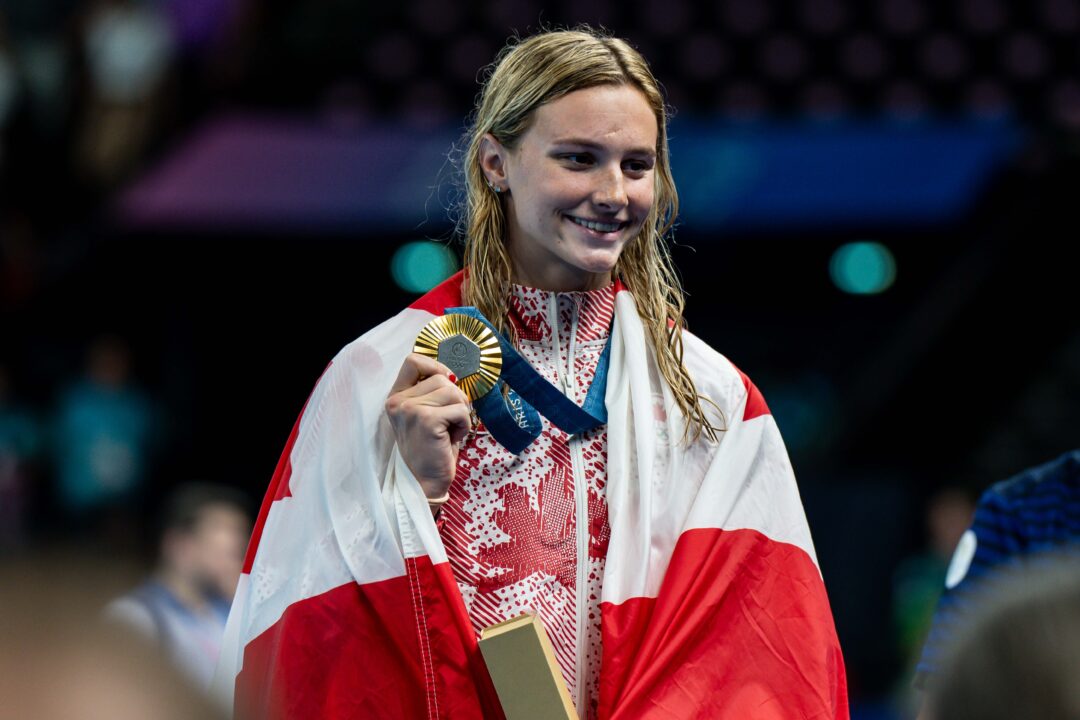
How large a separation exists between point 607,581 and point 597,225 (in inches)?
18.3

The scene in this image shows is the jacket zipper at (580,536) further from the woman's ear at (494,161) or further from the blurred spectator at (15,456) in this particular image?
the blurred spectator at (15,456)

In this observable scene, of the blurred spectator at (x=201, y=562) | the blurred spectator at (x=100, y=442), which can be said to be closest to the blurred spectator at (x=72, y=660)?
the blurred spectator at (x=201, y=562)

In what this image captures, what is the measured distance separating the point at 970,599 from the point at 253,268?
20.6 ft

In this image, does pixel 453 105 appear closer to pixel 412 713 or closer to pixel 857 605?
pixel 857 605

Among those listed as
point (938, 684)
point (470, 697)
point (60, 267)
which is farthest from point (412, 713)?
point (60, 267)

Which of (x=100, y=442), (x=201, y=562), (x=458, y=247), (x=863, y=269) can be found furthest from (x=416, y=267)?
(x=201, y=562)

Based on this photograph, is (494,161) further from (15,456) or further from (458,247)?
(458,247)

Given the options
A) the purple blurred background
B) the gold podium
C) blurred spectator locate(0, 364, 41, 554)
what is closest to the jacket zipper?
the gold podium

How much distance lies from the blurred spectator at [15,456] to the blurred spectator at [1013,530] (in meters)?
4.80

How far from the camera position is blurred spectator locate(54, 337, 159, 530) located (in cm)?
671

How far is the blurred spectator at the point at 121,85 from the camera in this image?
24.0 ft

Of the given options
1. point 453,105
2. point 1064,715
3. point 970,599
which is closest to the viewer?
point 1064,715

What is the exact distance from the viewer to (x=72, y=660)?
0.74 m

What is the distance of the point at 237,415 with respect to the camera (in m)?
8.26
